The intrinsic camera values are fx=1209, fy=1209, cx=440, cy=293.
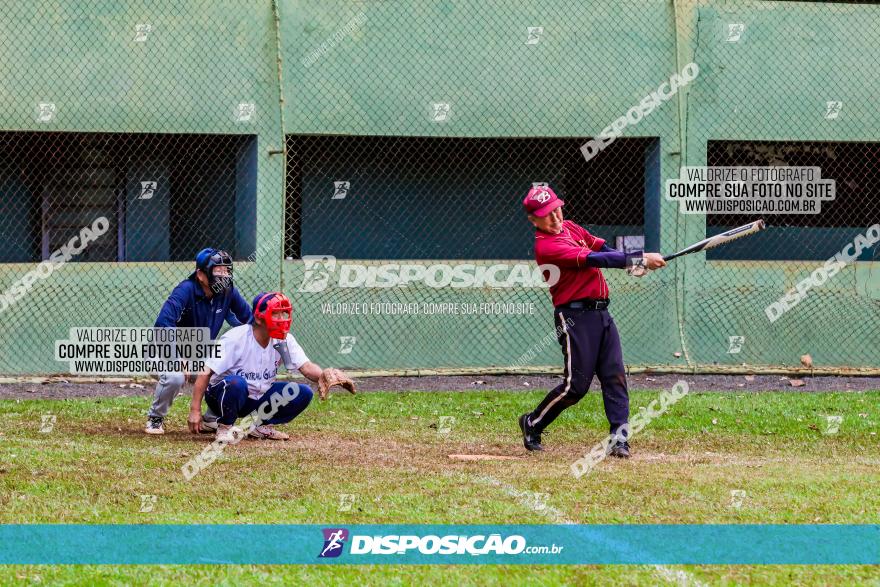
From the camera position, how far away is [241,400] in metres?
8.73

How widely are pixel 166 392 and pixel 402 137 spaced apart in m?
6.05

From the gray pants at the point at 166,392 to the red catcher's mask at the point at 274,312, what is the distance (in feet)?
3.72

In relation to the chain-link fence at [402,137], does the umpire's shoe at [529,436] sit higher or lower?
lower

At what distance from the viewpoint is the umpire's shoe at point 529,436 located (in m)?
8.58

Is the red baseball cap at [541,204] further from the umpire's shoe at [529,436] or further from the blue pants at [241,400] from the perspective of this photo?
the blue pants at [241,400]

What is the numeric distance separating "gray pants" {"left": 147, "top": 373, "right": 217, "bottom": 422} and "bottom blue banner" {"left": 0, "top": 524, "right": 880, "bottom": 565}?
3.52 m

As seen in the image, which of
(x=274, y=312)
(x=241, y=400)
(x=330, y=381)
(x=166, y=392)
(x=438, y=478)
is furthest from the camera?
(x=166, y=392)

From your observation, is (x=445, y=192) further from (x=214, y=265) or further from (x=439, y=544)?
(x=439, y=544)

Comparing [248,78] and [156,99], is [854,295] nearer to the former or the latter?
[248,78]

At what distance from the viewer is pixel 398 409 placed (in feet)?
36.7

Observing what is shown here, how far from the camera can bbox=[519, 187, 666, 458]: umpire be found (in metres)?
8.23

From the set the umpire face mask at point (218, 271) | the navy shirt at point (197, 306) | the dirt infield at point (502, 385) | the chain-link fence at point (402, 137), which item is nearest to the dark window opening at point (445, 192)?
the chain-link fence at point (402, 137)

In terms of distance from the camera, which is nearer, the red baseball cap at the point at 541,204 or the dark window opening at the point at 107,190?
the red baseball cap at the point at 541,204

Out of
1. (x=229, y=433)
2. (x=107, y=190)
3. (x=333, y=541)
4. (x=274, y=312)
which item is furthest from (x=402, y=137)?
(x=333, y=541)
